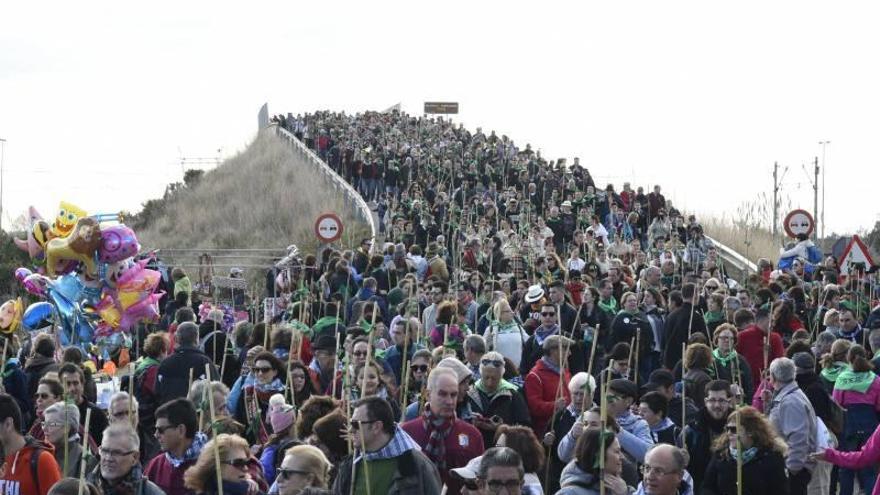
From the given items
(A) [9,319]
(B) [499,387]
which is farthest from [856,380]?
(A) [9,319]

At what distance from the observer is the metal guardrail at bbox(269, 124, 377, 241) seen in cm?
4053

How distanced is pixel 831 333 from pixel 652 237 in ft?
49.6

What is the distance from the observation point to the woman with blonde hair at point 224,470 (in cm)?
880

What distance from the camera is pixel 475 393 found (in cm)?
1180

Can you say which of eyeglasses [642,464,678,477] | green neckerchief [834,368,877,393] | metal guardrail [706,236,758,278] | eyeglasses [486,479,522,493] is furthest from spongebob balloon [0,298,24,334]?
metal guardrail [706,236,758,278]

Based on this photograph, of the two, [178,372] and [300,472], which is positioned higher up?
[300,472]

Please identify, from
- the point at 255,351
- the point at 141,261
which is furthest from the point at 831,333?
the point at 141,261

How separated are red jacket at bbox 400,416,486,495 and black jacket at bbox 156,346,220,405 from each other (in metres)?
3.55

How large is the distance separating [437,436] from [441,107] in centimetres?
5718

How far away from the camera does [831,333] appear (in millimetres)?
16125

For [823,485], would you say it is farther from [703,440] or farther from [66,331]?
[66,331]

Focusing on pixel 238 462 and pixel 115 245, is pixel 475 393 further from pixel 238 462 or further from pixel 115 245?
pixel 115 245

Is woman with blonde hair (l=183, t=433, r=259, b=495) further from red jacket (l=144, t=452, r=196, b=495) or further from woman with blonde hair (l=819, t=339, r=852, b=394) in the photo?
woman with blonde hair (l=819, t=339, r=852, b=394)

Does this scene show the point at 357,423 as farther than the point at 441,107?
No
